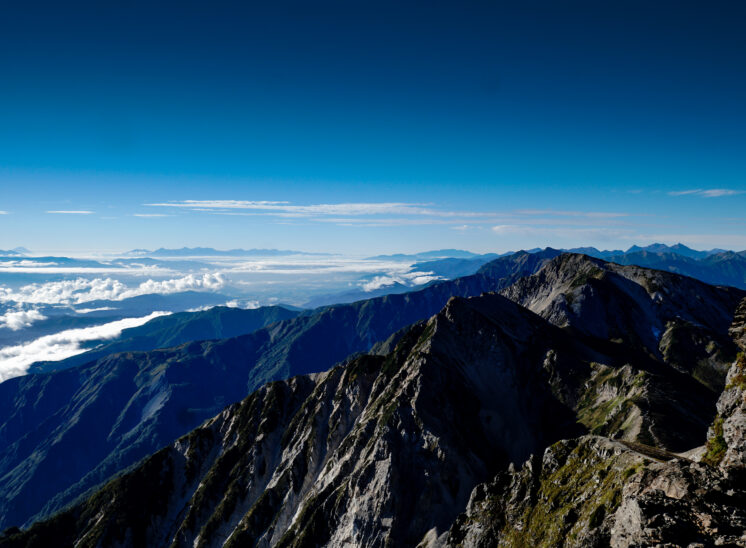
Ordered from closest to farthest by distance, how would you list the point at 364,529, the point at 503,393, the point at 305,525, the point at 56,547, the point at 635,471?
the point at 635,471 < the point at 364,529 < the point at 305,525 < the point at 503,393 < the point at 56,547

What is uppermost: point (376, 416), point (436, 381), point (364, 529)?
point (436, 381)

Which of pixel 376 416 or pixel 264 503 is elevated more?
pixel 376 416

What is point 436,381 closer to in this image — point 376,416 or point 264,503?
point 376,416

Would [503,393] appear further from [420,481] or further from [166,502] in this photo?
[166,502]

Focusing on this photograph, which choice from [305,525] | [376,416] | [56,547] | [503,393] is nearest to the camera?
[305,525]

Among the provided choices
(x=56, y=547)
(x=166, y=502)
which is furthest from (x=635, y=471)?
(x=56, y=547)

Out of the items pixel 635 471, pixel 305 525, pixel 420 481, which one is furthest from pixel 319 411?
pixel 635 471

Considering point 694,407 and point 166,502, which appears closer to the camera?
point 694,407
